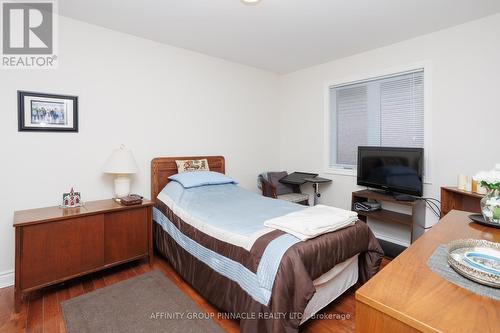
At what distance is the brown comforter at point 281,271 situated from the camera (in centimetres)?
144

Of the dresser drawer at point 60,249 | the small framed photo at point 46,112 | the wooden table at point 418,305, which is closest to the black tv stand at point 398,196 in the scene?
the wooden table at point 418,305

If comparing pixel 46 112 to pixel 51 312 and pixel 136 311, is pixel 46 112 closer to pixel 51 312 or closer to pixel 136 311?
pixel 51 312

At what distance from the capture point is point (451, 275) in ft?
2.93

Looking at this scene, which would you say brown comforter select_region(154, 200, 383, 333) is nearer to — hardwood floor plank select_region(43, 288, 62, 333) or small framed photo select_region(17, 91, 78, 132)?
hardwood floor plank select_region(43, 288, 62, 333)

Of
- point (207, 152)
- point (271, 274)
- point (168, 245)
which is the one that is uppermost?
point (207, 152)

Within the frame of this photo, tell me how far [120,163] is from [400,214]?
3328 mm

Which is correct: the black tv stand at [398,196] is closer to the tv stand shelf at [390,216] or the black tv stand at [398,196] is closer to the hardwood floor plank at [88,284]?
the tv stand shelf at [390,216]

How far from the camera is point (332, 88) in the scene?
12.8 ft

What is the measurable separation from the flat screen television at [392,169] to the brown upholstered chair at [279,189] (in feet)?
2.97

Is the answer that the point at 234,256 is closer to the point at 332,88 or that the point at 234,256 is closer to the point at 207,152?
the point at 207,152

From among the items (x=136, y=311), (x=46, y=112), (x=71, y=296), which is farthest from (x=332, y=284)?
(x=46, y=112)

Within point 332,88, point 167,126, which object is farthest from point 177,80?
point 332,88

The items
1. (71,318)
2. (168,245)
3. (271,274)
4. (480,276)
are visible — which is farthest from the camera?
(168,245)

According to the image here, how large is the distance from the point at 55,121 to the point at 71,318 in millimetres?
1797
